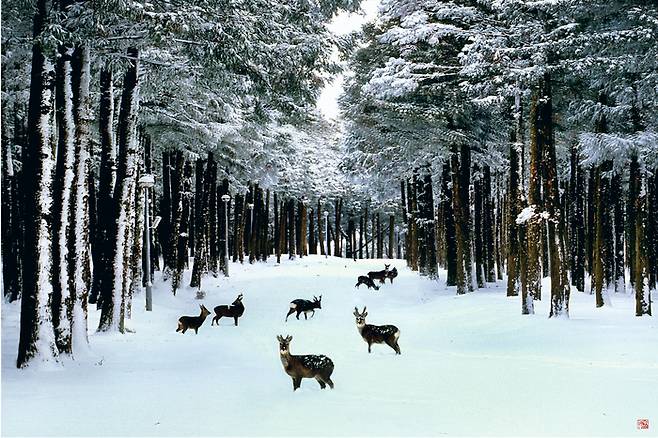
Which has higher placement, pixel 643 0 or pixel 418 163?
pixel 643 0

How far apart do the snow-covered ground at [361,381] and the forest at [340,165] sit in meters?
0.10

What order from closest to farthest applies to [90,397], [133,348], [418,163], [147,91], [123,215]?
1. [90,397]
2. [133,348]
3. [123,215]
4. [147,91]
5. [418,163]

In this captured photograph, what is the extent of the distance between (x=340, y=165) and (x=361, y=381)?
19838mm

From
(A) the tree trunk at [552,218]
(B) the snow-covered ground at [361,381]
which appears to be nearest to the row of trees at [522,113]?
(A) the tree trunk at [552,218]

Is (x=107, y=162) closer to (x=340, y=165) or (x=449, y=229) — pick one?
(x=449, y=229)

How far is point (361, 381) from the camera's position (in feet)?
29.8

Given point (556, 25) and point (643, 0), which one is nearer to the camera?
point (643, 0)

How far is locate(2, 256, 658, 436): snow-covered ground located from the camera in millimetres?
6684

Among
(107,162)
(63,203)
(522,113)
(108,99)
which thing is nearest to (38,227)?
(63,203)

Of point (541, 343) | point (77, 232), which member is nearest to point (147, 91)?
Answer: point (77, 232)

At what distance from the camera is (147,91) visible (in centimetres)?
1641

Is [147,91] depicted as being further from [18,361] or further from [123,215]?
[18,361]

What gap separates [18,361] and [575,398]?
8613 millimetres

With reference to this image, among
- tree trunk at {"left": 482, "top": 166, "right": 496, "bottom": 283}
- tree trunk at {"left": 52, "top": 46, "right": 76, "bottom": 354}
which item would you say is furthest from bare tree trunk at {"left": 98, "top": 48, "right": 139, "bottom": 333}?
tree trunk at {"left": 482, "top": 166, "right": 496, "bottom": 283}
